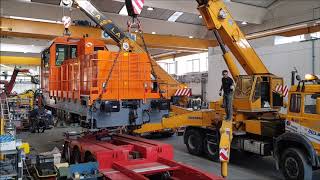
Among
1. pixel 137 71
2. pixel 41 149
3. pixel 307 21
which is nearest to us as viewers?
pixel 137 71

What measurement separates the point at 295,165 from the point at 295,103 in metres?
1.39

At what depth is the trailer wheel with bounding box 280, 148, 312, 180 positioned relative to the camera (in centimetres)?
708

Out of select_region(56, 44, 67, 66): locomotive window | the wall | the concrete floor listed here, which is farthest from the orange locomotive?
the wall

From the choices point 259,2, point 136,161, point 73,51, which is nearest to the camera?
point 136,161

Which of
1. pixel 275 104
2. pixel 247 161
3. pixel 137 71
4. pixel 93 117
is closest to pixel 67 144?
pixel 93 117

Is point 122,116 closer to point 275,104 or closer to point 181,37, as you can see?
point 275,104

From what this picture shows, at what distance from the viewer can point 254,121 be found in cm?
881

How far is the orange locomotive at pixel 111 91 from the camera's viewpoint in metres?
7.00

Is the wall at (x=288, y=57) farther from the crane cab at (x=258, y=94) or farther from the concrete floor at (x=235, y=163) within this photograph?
the concrete floor at (x=235, y=163)

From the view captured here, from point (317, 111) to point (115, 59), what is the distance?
4451 millimetres

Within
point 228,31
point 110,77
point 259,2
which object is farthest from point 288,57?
point 110,77

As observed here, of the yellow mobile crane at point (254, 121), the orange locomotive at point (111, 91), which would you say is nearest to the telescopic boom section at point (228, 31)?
the yellow mobile crane at point (254, 121)

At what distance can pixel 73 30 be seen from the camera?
16047 millimetres

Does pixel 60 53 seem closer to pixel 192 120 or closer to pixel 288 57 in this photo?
pixel 192 120
